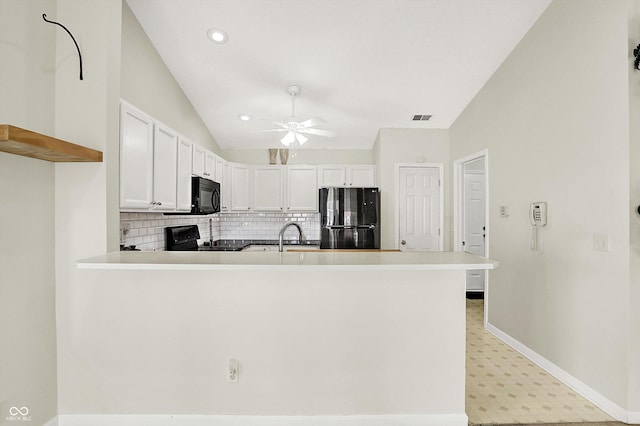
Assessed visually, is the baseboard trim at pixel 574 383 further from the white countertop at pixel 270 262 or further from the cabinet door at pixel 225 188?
the cabinet door at pixel 225 188

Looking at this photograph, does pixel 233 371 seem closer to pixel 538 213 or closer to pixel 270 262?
pixel 270 262

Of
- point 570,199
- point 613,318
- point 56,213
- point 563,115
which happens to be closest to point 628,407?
point 613,318

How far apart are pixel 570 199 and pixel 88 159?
133 inches

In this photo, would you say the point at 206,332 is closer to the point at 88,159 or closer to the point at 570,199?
the point at 88,159

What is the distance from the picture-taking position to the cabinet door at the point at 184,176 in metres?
2.99

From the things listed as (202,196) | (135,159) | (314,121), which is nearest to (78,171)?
(135,159)

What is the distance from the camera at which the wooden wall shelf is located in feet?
4.40

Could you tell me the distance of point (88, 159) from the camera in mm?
1824

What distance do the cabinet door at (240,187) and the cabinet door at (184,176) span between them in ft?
4.99

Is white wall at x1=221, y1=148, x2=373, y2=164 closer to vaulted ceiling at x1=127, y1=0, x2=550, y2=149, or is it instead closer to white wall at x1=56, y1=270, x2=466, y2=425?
vaulted ceiling at x1=127, y1=0, x2=550, y2=149

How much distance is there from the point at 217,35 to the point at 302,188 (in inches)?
99.7

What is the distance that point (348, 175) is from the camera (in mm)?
4945

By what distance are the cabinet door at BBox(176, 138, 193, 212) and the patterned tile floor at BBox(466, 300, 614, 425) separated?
2.93m

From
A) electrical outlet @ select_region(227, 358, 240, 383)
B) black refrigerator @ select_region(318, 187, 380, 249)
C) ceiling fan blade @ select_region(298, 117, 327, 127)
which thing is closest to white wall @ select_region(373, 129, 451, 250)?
black refrigerator @ select_region(318, 187, 380, 249)
